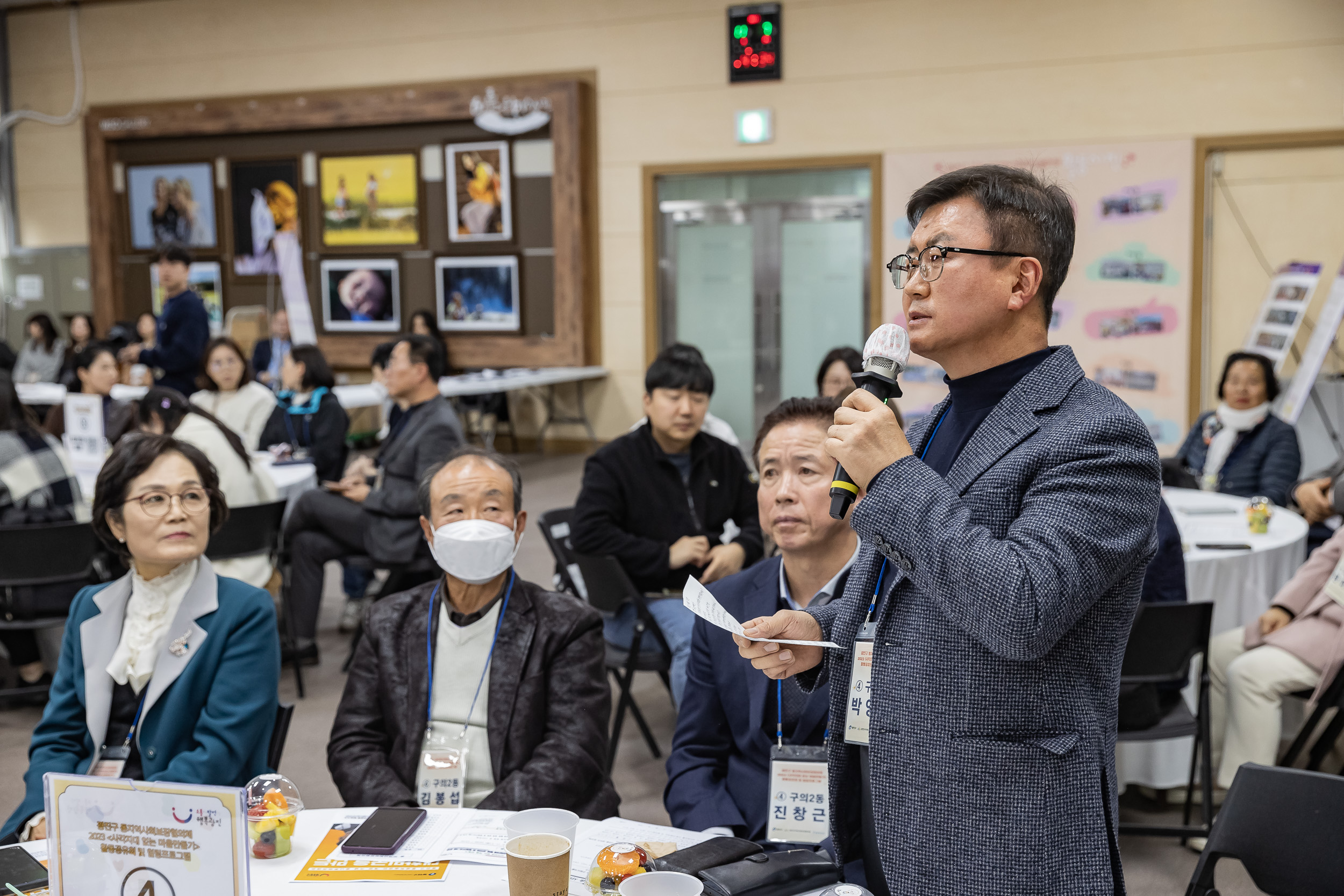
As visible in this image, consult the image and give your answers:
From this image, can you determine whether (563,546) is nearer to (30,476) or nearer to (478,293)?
(30,476)

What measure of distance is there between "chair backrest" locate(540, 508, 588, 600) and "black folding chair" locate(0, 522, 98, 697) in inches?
68.9

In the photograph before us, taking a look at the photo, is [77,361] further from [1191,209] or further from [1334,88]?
[1334,88]

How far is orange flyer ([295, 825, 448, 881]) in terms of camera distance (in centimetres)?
160

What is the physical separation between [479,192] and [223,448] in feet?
21.4

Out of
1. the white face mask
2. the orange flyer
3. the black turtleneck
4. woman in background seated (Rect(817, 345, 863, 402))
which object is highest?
the black turtleneck

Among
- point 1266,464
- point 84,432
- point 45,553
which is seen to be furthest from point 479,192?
point 1266,464

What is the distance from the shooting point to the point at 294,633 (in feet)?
16.5

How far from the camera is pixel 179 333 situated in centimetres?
757

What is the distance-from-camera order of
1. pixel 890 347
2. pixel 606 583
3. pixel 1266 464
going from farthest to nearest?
pixel 1266 464, pixel 606 583, pixel 890 347

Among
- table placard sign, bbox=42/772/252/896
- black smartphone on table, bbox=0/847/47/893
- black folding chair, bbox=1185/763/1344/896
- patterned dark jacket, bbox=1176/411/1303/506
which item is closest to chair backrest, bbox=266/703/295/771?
black smartphone on table, bbox=0/847/47/893

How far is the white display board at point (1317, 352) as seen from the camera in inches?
280

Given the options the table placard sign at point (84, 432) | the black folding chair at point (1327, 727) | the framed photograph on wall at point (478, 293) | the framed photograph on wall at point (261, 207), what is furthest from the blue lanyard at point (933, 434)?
the framed photograph on wall at point (261, 207)

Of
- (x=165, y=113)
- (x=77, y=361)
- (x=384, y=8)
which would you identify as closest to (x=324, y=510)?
(x=77, y=361)

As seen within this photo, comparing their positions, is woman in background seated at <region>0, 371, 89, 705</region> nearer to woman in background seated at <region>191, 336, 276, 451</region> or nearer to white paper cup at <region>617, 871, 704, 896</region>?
woman in background seated at <region>191, 336, 276, 451</region>
